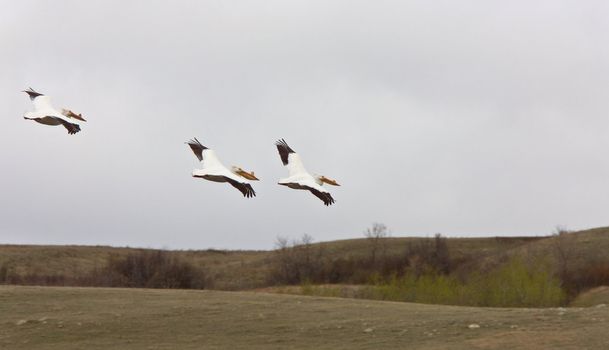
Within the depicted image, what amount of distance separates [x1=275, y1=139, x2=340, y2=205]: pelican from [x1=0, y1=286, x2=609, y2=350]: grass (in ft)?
32.2

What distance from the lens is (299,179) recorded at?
14750 mm

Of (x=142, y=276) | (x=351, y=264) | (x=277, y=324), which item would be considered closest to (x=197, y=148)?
(x=277, y=324)

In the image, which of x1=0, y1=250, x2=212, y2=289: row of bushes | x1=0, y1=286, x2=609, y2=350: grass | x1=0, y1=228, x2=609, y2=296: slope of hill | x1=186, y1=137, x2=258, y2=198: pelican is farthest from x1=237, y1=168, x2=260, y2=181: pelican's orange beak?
x1=0, y1=228, x2=609, y2=296: slope of hill

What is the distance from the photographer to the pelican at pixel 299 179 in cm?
1442

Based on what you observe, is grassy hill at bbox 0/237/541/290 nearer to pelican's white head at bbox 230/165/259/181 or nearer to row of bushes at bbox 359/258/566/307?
row of bushes at bbox 359/258/566/307

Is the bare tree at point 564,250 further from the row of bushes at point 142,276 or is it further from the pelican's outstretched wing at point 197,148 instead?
the pelican's outstretched wing at point 197,148

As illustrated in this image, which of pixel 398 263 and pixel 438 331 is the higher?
pixel 398 263

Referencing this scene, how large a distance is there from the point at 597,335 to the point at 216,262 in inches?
2337

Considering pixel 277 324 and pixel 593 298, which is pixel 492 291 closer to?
pixel 593 298

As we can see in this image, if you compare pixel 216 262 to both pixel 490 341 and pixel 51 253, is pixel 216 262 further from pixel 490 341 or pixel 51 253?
pixel 490 341

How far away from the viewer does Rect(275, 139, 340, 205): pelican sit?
47.3 feet

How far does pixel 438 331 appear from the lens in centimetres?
2584

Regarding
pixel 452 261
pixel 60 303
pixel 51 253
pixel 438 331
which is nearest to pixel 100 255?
pixel 51 253

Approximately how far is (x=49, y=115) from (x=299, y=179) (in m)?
3.36
